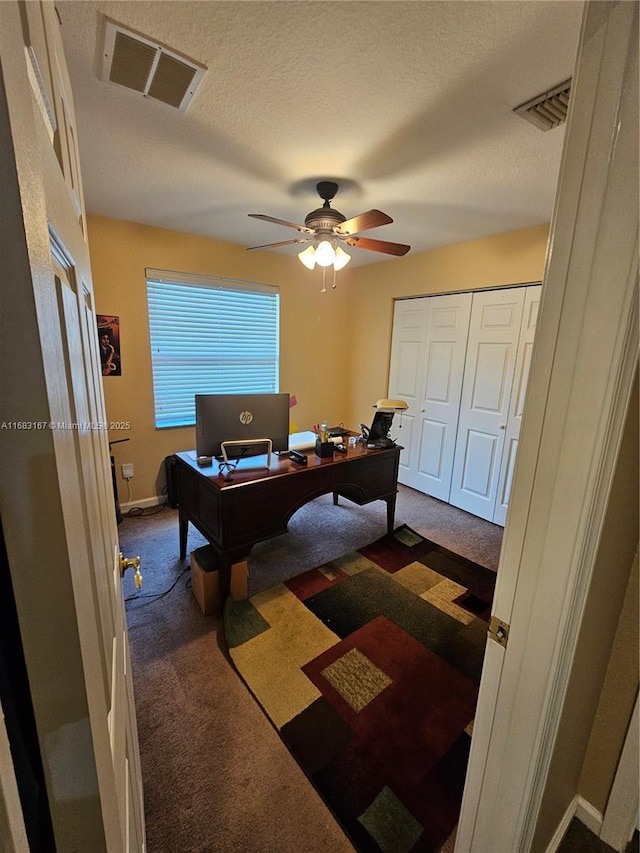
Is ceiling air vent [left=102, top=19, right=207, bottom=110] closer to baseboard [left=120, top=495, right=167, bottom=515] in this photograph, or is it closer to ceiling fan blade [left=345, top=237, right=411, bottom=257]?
ceiling fan blade [left=345, top=237, right=411, bottom=257]

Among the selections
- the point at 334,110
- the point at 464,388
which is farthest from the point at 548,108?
the point at 464,388

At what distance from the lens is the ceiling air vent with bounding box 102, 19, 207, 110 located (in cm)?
122

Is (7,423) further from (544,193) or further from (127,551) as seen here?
(544,193)

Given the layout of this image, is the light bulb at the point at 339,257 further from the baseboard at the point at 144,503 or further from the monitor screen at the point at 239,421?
the baseboard at the point at 144,503

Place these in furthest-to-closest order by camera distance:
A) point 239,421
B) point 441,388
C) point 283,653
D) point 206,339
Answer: point 441,388
point 206,339
point 239,421
point 283,653

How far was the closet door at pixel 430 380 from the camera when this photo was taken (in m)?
3.49

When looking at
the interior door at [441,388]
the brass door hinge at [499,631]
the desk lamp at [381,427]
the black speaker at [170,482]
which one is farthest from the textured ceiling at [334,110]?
the black speaker at [170,482]

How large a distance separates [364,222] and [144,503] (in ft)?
10.1

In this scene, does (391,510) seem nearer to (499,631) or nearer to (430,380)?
(430,380)

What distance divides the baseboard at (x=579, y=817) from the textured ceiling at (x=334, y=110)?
→ 254 cm

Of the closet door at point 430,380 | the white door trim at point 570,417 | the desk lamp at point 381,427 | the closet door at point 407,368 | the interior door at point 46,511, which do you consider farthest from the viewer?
the closet door at point 407,368

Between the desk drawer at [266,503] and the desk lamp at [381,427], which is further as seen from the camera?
the desk lamp at [381,427]

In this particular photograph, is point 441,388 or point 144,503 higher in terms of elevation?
point 441,388

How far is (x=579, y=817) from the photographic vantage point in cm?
117
